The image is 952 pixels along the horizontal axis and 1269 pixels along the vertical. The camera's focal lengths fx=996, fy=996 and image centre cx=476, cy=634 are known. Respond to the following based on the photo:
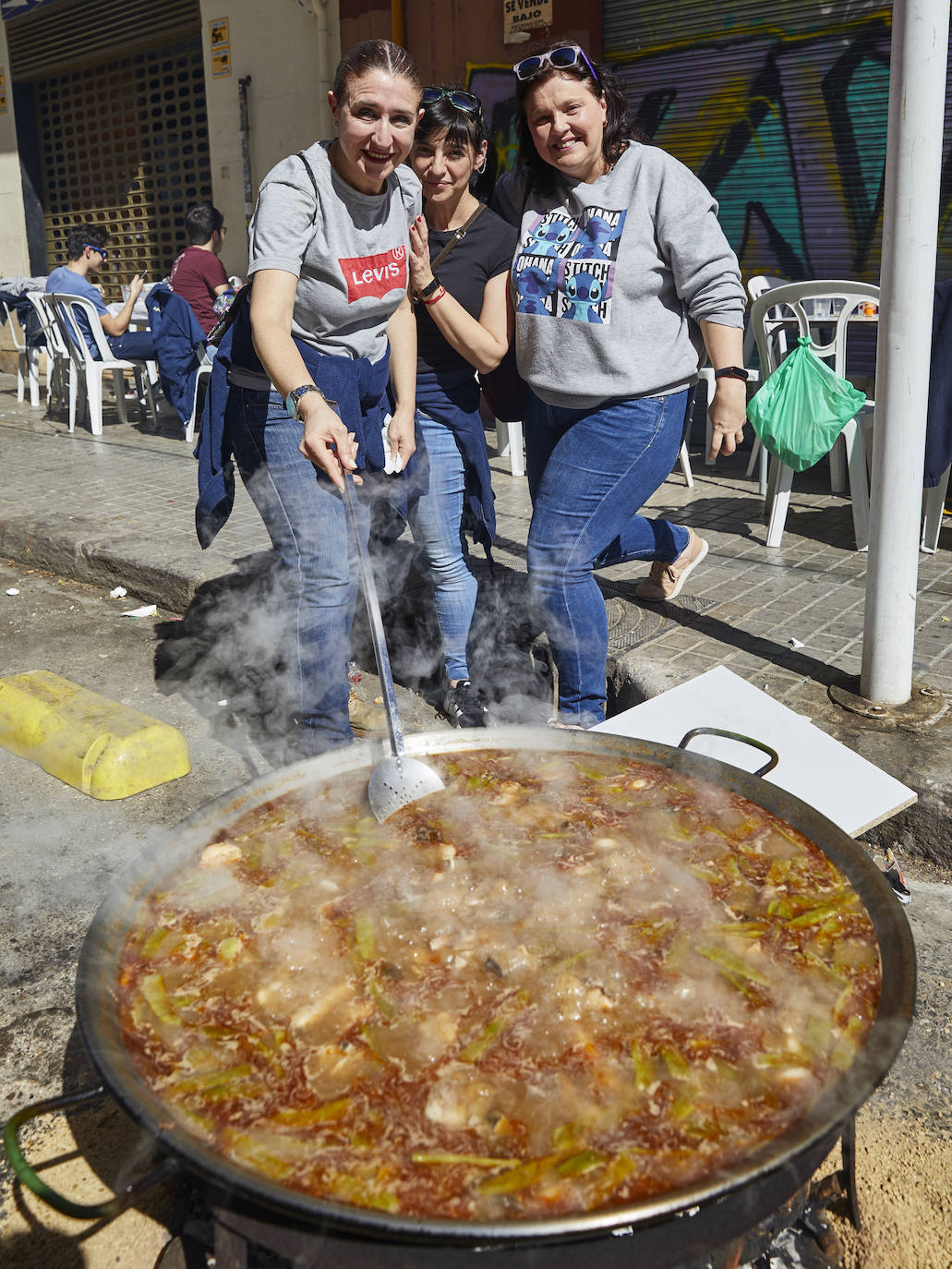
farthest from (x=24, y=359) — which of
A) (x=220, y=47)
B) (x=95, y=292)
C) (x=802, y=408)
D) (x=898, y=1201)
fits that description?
(x=898, y=1201)

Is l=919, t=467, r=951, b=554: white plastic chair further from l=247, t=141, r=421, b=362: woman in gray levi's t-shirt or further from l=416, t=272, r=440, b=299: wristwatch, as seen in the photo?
l=247, t=141, r=421, b=362: woman in gray levi's t-shirt

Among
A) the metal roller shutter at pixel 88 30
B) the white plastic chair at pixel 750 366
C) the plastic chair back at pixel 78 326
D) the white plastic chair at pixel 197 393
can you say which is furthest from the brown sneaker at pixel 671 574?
the metal roller shutter at pixel 88 30

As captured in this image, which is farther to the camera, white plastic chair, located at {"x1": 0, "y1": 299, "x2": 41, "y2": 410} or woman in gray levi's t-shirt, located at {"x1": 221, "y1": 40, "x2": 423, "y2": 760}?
white plastic chair, located at {"x1": 0, "y1": 299, "x2": 41, "y2": 410}

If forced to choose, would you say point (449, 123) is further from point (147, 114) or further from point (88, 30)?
point (88, 30)

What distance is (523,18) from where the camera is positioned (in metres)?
→ 9.02

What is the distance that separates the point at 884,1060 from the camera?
53.9 inches

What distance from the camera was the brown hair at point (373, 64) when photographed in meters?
2.73

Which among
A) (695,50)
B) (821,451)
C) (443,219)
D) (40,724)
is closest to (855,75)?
(695,50)

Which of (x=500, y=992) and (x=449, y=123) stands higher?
(x=449, y=123)

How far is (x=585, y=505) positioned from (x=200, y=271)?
745 cm

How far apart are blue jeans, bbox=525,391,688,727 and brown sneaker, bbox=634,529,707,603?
107cm

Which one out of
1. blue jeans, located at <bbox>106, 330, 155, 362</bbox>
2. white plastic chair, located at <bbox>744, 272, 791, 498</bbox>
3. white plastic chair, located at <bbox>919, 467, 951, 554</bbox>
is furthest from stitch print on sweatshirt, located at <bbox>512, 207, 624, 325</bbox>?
blue jeans, located at <bbox>106, 330, 155, 362</bbox>

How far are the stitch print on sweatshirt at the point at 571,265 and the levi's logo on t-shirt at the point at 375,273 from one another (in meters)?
0.43

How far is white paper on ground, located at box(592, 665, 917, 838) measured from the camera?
9.29 feet
